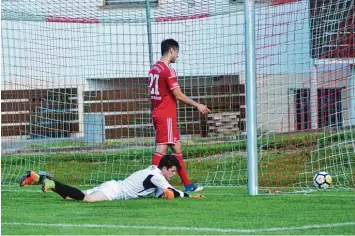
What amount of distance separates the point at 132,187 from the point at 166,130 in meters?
1.51

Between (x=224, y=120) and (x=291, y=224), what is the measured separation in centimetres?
1043

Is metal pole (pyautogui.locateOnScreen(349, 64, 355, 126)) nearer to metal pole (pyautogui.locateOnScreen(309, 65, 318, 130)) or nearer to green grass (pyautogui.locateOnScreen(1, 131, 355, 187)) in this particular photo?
green grass (pyautogui.locateOnScreen(1, 131, 355, 187))

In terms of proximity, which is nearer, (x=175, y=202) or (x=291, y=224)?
(x=291, y=224)

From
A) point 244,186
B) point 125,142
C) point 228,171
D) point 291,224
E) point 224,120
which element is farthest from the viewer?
point 224,120

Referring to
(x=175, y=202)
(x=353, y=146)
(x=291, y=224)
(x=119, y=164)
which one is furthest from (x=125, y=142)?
(x=291, y=224)

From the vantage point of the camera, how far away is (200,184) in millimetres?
13836

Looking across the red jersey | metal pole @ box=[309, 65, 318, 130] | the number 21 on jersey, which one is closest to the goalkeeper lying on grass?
the red jersey

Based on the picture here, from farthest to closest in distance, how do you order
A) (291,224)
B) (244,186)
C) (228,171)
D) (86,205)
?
1. (228,171)
2. (244,186)
3. (86,205)
4. (291,224)

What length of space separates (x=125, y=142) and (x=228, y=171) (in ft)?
7.72

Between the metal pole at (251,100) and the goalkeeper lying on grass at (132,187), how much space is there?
0.69 metres

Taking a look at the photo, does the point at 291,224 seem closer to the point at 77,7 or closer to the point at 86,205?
the point at 86,205

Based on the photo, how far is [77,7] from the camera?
1556 cm

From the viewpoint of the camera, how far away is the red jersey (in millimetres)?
11945

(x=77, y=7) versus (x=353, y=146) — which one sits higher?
(x=77, y=7)
